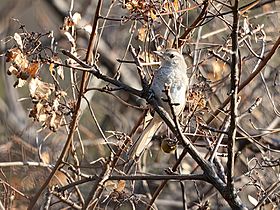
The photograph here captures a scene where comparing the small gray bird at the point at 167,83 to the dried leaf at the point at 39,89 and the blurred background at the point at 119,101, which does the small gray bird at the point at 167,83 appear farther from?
the dried leaf at the point at 39,89

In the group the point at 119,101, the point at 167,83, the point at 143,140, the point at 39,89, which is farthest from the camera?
the point at 119,101

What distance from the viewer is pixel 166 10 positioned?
12.2 feet

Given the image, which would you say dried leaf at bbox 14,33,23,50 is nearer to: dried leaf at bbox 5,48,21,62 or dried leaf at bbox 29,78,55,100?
dried leaf at bbox 5,48,21,62

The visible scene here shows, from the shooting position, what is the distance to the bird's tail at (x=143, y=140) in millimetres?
3969

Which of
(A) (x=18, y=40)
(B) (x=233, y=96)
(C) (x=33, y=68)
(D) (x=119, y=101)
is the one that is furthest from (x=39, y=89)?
(D) (x=119, y=101)

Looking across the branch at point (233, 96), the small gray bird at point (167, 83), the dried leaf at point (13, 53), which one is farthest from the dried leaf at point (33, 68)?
the branch at point (233, 96)

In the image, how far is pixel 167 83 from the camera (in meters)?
4.21

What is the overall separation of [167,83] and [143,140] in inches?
15.4

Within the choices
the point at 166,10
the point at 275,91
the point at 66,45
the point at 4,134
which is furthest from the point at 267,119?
the point at 166,10

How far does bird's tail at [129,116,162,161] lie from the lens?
13.0 feet

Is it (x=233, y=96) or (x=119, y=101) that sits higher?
(x=119, y=101)

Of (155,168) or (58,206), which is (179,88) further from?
(155,168)

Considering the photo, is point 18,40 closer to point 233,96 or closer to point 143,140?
point 143,140

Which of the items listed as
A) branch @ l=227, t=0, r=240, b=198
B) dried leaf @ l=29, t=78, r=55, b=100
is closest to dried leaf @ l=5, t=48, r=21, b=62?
dried leaf @ l=29, t=78, r=55, b=100
